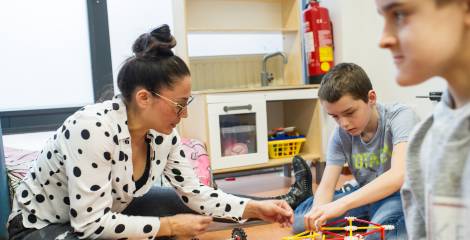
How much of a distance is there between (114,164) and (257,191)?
4.23 feet

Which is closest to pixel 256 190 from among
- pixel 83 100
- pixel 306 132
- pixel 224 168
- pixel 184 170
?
pixel 224 168

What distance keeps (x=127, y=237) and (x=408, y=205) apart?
2.67 ft

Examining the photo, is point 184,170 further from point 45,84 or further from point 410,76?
point 45,84

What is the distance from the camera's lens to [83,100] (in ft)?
8.33

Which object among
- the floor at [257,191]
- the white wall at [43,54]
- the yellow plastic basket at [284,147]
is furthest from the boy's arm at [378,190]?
the white wall at [43,54]

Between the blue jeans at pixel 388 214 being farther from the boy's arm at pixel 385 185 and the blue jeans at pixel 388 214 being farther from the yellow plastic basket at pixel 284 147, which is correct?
the yellow plastic basket at pixel 284 147

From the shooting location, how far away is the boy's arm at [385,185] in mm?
1245

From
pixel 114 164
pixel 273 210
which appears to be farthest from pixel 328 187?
pixel 114 164

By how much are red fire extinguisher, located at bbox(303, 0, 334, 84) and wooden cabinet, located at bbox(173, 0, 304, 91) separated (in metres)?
0.07

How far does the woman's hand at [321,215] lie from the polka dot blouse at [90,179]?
26 centimetres

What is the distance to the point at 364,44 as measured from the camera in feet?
8.41

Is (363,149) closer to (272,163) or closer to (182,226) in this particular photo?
(182,226)

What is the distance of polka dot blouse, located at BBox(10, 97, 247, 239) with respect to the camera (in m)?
1.10

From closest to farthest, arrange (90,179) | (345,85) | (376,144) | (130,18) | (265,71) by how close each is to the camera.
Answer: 1. (90,179)
2. (345,85)
3. (376,144)
4. (130,18)
5. (265,71)
